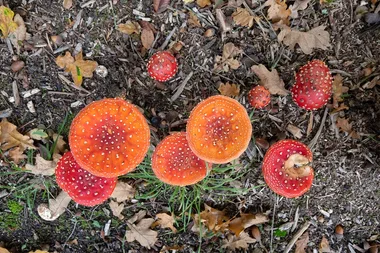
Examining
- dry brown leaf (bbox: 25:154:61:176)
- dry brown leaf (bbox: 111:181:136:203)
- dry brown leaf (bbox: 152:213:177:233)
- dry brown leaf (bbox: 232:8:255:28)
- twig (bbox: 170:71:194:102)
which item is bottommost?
dry brown leaf (bbox: 152:213:177:233)

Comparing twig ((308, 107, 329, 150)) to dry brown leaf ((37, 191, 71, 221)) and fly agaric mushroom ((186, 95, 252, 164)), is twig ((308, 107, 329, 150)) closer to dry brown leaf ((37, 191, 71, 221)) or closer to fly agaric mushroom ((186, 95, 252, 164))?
fly agaric mushroom ((186, 95, 252, 164))

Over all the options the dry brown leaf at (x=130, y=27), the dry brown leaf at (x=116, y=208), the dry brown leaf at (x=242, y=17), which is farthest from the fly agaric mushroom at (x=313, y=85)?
the dry brown leaf at (x=116, y=208)

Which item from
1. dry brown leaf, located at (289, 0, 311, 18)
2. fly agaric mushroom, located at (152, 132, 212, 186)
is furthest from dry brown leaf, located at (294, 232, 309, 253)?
dry brown leaf, located at (289, 0, 311, 18)

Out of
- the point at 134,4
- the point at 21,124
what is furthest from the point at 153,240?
the point at 134,4

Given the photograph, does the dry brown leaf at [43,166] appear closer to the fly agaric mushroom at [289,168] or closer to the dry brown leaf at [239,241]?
the dry brown leaf at [239,241]

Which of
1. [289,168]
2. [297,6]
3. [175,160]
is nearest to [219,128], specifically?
[175,160]

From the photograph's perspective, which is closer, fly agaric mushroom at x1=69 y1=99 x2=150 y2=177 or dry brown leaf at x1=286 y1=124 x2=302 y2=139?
Result: fly agaric mushroom at x1=69 y1=99 x2=150 y2=177

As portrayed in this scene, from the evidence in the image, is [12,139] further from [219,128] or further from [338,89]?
[338,89]
